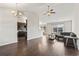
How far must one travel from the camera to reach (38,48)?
9.92ft

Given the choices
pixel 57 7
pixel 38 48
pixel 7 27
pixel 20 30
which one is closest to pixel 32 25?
pixel 20 30

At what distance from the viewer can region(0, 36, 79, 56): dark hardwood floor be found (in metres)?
2.69

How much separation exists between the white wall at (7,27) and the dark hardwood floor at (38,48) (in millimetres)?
200

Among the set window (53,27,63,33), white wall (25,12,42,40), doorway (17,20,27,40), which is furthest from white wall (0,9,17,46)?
window (53,27,63,33)

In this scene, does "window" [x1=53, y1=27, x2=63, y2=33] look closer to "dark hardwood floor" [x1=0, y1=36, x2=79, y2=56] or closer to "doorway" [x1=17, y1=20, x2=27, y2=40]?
"dark hardwood floor" [x1=0, y1=36, x2=79, y2=56]

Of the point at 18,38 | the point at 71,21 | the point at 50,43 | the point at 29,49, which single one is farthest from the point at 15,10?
the point at 71,21

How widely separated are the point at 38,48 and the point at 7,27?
1323 mm

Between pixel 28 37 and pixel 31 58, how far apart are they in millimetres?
1348

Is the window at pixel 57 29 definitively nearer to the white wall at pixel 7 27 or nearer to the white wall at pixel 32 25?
the white wall at pixel 32 25

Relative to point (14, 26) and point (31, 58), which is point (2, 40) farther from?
point (31, 58)

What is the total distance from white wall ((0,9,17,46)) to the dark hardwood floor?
0.20 metres

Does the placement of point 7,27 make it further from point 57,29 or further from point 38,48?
point 57,29

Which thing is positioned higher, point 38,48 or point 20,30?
point 20,30

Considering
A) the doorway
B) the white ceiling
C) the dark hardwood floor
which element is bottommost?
the dark hardwood floor
